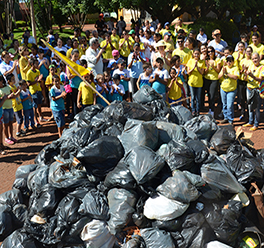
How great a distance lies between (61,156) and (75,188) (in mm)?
710

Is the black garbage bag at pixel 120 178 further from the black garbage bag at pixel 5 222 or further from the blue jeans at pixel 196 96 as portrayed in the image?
the blue jeans at pixel 196 96

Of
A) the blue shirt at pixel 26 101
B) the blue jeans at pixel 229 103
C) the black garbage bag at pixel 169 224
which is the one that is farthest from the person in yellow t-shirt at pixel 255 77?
the blue shirt at pixel 26 101

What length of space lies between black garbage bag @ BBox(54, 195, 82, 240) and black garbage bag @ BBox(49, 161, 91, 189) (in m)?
0.31

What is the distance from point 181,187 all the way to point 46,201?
1802mm

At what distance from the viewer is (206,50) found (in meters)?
8.40

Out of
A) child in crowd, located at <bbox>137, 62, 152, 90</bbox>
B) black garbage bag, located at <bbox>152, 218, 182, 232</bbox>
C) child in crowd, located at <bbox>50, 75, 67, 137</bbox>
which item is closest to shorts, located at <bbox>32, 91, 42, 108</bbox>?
child in crowd, located at <bbox>50, 75, 67, 137</bbox>

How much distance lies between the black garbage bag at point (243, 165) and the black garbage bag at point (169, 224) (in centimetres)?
117

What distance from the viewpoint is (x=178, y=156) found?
4066 millimetres

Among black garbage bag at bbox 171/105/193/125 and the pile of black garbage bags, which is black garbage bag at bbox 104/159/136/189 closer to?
the pile of black garbage bags

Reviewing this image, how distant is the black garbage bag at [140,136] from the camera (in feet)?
14.0

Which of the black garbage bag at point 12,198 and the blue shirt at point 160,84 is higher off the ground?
the blue shirt at point 160,84

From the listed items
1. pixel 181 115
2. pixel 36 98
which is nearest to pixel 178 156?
pixel 181 115

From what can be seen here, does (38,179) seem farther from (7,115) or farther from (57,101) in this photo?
(7,115)

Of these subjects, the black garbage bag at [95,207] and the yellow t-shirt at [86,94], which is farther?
the yellow t-shirt at [86,94]
